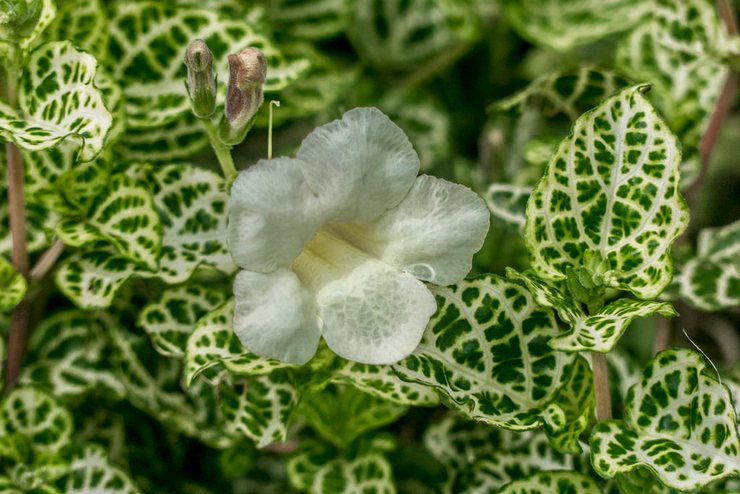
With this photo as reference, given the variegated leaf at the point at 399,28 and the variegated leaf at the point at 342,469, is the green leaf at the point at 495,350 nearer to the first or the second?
the variegated leaf at the point at 342,469

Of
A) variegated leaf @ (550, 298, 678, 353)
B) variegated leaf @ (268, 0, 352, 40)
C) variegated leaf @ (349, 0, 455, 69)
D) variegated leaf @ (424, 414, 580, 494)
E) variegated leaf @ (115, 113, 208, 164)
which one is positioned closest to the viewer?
variegated leaf @ (550, 298, 678, 353)

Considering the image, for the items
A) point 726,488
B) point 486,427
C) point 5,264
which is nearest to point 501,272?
point 486,427

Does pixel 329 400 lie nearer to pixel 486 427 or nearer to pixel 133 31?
pixel 486 427

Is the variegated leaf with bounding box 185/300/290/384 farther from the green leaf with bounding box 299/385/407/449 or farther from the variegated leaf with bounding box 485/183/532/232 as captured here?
the variegated leaf with bounding box 485/183/532/232

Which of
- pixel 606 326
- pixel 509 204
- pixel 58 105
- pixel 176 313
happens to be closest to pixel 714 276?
pixel 509 204

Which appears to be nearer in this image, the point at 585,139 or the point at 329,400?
the point at 585,139

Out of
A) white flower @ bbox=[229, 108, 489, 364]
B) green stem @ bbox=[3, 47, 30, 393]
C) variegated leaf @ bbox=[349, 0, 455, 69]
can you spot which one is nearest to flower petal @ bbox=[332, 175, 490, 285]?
white flower @ bbox=[229, 108, 489, 364]
